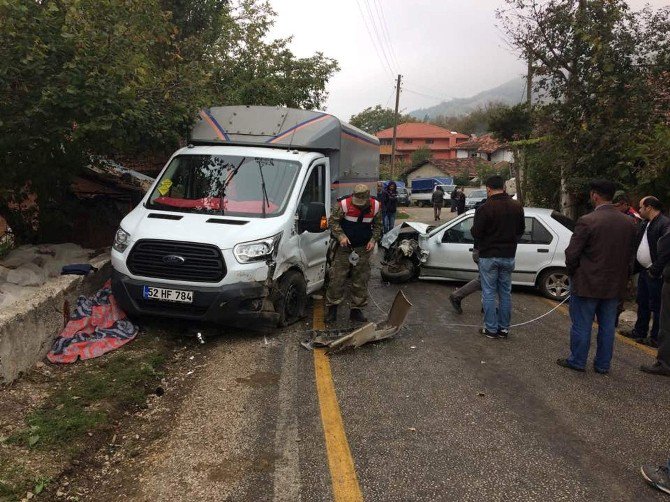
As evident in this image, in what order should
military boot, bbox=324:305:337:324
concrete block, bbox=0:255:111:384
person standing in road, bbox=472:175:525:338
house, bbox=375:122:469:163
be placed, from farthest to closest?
1. house, bbox=375:122:469:163
2. military boot, bbox=324:305:337:324
3. person standing in road, bbox=472:175:525:338
4. concrete block, bbox=0:255:111:384

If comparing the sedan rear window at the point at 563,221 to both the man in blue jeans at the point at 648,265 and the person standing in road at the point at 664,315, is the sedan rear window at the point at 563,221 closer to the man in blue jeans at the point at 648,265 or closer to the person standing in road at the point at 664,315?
the man in blue jeans at the point at 648,265

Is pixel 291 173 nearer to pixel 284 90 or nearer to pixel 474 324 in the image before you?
pixel 474 324

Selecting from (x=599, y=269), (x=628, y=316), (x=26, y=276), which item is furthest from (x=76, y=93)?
(x=628, y=316)

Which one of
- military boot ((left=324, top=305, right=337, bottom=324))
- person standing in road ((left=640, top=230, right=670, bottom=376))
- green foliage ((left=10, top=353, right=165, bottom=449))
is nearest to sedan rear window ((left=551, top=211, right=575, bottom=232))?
person standing in road ((left=640, top=230, right=670, bottom=376))

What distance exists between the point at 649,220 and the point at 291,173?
4215 mm

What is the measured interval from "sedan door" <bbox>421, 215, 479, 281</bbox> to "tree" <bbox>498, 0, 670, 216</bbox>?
117 inches

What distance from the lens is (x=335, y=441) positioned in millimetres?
3656

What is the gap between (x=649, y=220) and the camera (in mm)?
6051

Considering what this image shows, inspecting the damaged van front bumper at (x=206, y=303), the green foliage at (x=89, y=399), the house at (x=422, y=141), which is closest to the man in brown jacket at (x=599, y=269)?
the damaged van front bumper at (x=206, y=303)

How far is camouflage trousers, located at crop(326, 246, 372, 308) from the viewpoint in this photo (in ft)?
20.9

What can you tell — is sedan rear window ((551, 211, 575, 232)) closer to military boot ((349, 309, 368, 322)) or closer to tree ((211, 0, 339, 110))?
military boot ((349, 309, 368, 322))

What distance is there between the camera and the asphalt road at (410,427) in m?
3.17

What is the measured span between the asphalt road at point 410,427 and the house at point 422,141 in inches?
3024

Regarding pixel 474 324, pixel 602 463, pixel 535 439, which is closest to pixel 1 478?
pixel 535 439
